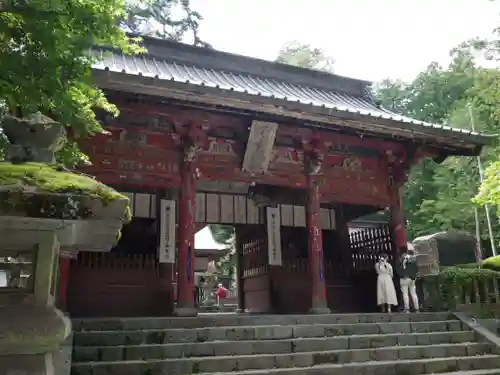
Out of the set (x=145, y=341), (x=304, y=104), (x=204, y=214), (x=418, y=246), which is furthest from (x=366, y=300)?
(x=145, y=341)

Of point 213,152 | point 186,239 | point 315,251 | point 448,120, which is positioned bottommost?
point 315,251

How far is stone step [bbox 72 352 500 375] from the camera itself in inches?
232

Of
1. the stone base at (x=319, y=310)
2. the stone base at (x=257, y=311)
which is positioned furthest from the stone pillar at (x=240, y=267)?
the stone base at (x=319, y=310)

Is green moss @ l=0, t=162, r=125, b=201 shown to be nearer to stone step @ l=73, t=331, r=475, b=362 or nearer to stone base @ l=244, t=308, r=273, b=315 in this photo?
stone step @ l=73, t=331, r=475, b=362

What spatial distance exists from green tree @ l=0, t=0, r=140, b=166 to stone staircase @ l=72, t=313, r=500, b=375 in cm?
332

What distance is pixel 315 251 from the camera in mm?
10164

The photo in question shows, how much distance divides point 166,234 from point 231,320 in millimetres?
2827

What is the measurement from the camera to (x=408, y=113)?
103ft

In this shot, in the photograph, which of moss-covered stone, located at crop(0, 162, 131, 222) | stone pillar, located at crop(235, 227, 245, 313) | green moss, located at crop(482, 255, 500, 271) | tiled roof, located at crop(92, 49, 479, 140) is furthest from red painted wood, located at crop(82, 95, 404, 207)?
moss-covered stone, located at crop(0, 162, 131, 222)

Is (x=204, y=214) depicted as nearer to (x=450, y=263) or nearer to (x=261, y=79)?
(x=261, y=79)

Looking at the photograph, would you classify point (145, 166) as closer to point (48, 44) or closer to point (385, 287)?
point (48, 44)

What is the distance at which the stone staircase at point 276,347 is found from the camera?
6.17 metres

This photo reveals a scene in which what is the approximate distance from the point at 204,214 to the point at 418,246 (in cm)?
580

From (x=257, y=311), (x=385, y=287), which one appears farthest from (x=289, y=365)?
(x=257, y=311)
